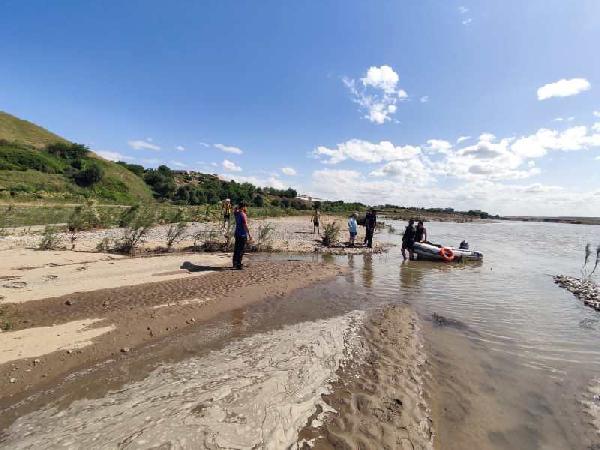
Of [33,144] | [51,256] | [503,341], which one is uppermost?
[33,144]

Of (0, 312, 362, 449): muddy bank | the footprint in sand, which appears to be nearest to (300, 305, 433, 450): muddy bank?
(0, 312, 362, 449): muddy bank

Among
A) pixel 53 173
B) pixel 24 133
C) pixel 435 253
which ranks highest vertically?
pixel 24 133

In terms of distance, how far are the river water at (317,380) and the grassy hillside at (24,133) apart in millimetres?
72337

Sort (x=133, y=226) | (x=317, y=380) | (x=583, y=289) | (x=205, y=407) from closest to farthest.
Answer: (x=205, y=407)
(x=317, y=380)
(x=583, y=289)
(x=133, y=226)

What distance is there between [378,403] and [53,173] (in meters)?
58.3

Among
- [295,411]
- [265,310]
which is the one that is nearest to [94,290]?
[265,310]

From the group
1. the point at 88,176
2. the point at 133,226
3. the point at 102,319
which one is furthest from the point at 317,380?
the point at 88,176

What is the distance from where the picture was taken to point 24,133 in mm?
65500

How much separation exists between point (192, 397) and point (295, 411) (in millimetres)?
1277

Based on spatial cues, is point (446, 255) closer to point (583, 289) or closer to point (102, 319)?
point (583, 289)

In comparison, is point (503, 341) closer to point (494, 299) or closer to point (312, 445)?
point (494, 299)

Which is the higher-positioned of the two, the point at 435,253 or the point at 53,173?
the point at 53,173

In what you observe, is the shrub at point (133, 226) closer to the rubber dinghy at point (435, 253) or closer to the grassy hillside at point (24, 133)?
the rubber dinghy at point (435, 253)

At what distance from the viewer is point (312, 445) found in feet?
11.5
